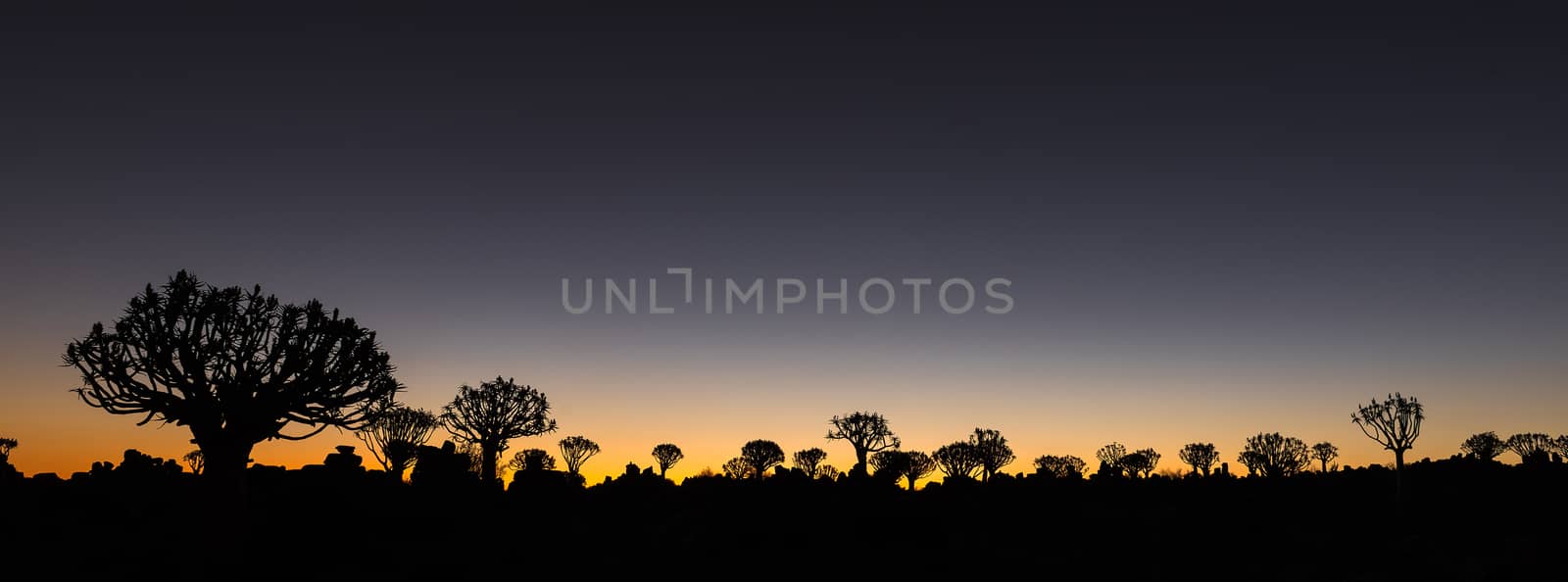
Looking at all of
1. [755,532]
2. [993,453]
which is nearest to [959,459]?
[993,453]

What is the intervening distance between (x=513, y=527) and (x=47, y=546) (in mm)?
15231

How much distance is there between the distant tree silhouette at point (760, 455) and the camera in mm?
95750

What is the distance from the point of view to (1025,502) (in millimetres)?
45688

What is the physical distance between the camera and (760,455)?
3777 inches

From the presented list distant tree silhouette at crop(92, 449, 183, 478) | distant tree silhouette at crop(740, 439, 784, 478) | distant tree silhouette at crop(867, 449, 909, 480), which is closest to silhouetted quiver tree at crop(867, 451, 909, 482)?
distant tree silhouette at crop(867, 449, 909, 480)

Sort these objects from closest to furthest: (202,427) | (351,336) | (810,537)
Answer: (202,427), (351,336), (810,537)

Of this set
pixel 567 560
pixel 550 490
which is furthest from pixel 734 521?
pixel 550 490

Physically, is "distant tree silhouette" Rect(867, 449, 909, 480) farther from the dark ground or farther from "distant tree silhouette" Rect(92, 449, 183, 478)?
"distant tree silhouette" Rect(92, 449, 183, 478)

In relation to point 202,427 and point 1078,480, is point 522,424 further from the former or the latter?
point 1078,480

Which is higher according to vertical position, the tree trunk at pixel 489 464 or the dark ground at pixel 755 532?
the tree trunk at pixel 489 464

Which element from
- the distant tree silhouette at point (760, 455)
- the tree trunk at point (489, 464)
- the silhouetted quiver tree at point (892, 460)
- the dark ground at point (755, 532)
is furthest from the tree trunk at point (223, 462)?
the distant tree silhouette at point (760, 455)

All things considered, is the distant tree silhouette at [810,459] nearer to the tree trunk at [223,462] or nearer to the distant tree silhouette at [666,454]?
the distant tree silhouette at [666,454]

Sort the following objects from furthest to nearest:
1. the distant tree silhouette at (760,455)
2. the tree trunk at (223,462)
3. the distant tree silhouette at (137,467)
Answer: the distant tree silhouette at (760,455) → the distant tree silhouette at (137,467) → the tree trunk at (223,462)

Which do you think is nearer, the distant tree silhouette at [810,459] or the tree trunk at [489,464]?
the tree trunk at [489,464]
